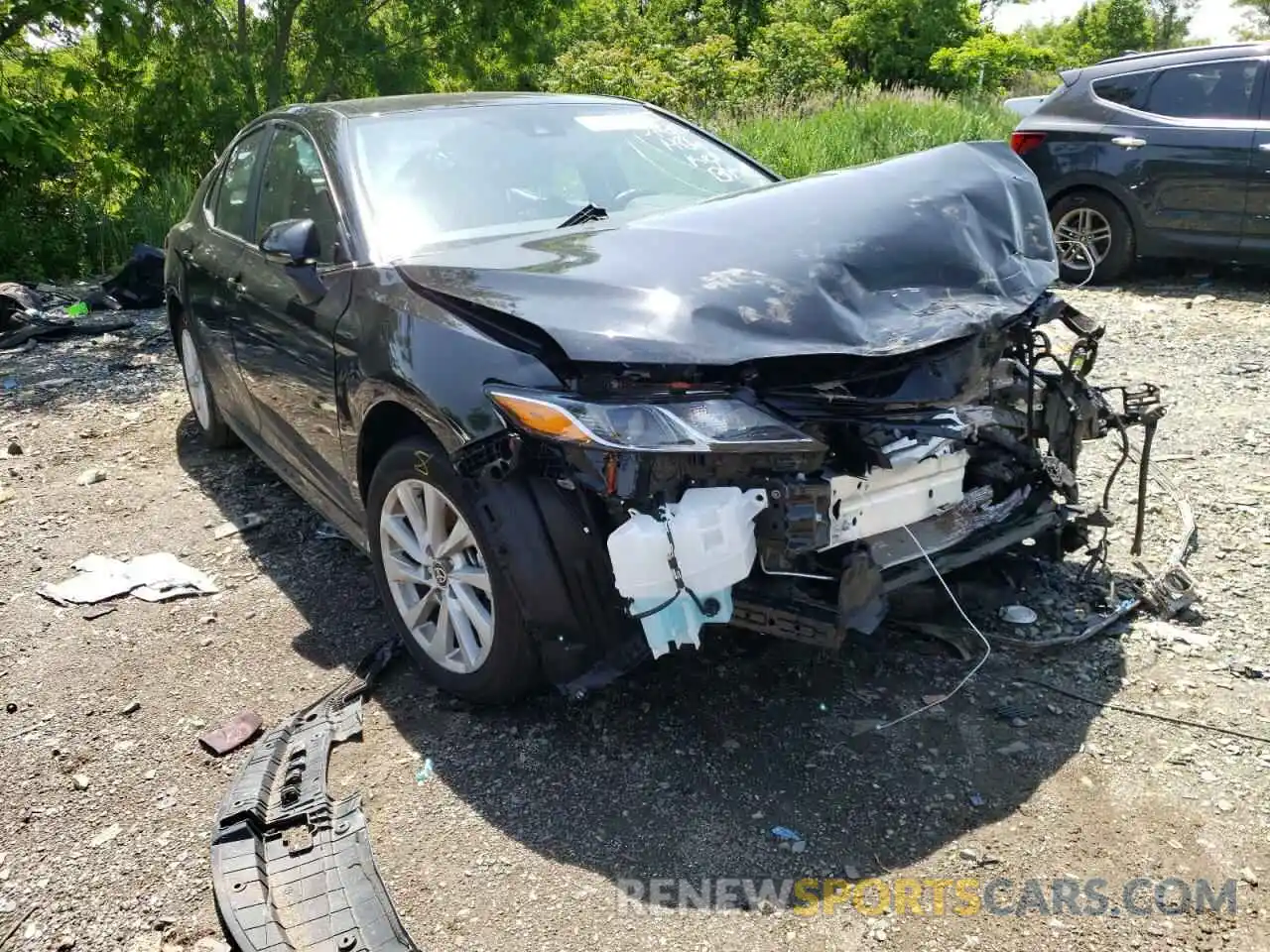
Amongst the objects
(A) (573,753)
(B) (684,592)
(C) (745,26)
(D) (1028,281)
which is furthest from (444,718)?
(C) (745,26)

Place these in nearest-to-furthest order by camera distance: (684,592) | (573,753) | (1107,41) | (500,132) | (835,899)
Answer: (835,899)
(684,592)
(573,753)
(500,132)
(1107,41)

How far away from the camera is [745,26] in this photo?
3259 cm

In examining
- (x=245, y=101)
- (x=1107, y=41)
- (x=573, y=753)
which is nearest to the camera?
(x=573, y=753)

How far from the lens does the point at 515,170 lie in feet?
12.7

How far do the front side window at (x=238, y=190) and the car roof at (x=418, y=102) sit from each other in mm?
254

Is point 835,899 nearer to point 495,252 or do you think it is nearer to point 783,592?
point 783,592

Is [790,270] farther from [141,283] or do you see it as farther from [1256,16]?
[1256,16]

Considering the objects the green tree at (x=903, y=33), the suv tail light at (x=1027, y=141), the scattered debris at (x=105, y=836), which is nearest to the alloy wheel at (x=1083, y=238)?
the suv tail light at (x=1027, y=141)

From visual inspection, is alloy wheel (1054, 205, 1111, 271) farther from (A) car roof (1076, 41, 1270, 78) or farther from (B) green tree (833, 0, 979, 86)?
(B) green tree (833, 0, 979, 86)

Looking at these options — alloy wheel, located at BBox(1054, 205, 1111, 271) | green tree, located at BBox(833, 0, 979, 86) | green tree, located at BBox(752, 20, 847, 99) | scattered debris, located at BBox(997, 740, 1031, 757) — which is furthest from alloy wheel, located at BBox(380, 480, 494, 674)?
green tree, located at BBox(833, 0, 979, 86)

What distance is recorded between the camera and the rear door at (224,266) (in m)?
4.46

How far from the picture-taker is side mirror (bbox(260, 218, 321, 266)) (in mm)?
3443

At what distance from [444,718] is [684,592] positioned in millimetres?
1012

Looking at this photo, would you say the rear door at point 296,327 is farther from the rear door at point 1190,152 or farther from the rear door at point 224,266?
the rear door at point 1190,152
